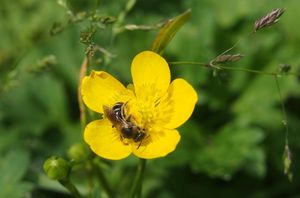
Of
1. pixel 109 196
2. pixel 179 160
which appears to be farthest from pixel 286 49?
pixel 109 196

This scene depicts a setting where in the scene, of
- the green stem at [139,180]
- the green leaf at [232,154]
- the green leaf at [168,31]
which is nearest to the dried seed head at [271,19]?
the green leaf at [168,31]

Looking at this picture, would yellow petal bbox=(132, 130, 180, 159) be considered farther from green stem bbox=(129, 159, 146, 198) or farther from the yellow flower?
green stem bbox=(129, 159, 146, 198)

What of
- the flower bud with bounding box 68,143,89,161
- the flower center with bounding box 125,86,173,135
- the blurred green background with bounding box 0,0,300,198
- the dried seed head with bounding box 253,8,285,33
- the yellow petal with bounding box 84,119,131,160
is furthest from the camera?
the blurred green background with bounding box 0,0,300,198

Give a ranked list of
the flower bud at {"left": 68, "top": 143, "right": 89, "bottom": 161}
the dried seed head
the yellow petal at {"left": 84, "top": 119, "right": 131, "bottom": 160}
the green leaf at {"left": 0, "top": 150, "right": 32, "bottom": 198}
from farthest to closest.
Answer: the green leaf at {"left": 0, "top": 150, "right": 32, "bottom": 198}, the flower bud at {"left": 68, "top": 143, "right": 89, "bottom": 161}, the yellow petal at {"left": 84, "top": 119, "right": 131, "bottom": 160}, the dried seed head

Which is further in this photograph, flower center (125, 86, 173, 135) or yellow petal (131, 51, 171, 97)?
flower center (125, 86, 173, 135)

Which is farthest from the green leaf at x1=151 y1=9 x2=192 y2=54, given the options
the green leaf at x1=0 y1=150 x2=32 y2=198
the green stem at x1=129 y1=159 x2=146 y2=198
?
the green leaf at x1=0 y1=150 x2=32 y2=198

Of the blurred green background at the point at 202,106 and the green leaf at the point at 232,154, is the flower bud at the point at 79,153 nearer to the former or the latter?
the blurred green background at the point at 202,106

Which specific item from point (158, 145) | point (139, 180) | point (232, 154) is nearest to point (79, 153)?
point (139, 180)

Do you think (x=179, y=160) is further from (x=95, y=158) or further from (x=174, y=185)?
(x=95, y=158)
